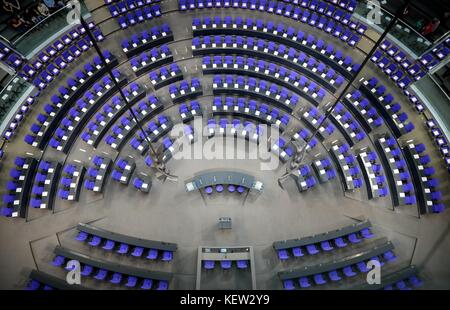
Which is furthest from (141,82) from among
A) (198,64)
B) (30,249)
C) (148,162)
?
(30,249)

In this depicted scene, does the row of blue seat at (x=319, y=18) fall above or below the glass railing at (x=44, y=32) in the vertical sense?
above

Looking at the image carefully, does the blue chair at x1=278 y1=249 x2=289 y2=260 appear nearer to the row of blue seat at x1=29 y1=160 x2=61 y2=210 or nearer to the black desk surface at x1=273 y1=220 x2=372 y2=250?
the black desk surface at x1=273 y1=220 x2=372 y2=250

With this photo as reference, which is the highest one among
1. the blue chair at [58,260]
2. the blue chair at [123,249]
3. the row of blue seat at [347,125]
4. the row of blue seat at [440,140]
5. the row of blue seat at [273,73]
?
the row of blue seat at [273,73]

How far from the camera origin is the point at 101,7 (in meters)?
20.7

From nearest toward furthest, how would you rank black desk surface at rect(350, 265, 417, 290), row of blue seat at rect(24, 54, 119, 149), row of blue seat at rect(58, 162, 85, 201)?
black desk surface at rect(350, 265, 417, 290) < row of blue seat at rect(58, 162, 85, 201) < row of blue seat at rect(24, 54, 119, 149)

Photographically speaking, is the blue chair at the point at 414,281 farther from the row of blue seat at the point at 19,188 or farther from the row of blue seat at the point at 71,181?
the row of blue seat at the point at 19,188

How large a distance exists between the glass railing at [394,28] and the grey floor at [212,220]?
438cm

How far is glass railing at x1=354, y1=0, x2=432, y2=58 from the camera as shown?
60.9ft

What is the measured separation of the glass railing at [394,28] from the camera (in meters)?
18.6

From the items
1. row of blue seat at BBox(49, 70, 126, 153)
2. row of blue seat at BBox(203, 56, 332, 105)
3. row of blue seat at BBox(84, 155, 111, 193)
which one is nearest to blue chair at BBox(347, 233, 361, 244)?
row of blue seat at BBox(203, 56, 332, 105)

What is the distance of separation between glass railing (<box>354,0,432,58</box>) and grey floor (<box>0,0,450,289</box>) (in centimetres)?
438

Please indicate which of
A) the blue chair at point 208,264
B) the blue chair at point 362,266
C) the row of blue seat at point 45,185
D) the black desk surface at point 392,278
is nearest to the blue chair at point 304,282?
the black desk surface at point 392,278

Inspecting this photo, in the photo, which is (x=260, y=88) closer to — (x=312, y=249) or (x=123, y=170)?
(x=123, y=170)
